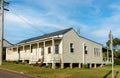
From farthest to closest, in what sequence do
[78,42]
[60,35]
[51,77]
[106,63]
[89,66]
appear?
[106,63] → [89,66] → [78,42] → [60,35] → [51,77]

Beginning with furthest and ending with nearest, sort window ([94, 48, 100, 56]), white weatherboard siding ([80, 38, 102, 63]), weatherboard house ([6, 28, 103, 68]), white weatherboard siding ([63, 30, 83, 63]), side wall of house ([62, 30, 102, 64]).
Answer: window ([94, 48, 100, 56]) → white weatherboard siding ([80, 38, 102, 63]) → side wall of house ([62, 30, 102, 64]) → white weatherboard siding ([63, 30, 83, 63]) → weatherboard house ([6, 28, 103, 68])

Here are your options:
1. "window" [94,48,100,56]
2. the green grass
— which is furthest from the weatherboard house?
the green grass

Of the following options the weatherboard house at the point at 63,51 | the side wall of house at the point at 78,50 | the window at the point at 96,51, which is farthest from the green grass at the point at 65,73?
the window at the point at 96,51

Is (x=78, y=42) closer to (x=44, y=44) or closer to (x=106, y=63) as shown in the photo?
(x=44, y=44)

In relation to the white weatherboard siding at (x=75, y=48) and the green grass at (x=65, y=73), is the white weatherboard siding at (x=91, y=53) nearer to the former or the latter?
the white weatherboard siding at (x=75, y=48)

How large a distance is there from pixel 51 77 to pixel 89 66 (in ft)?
64.1

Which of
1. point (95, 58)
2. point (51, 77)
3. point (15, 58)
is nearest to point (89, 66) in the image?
point (95, 58)

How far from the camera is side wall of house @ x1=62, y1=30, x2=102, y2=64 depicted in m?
39.0

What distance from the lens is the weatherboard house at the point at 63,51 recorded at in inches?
1510

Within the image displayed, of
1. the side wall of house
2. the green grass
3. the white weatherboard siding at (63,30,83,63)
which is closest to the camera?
the green grass

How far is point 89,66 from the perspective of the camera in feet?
144

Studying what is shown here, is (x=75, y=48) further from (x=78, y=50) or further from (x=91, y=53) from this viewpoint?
(x=91, y=53)

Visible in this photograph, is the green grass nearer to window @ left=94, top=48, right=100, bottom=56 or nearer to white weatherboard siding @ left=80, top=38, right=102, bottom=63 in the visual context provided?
white weatherboard siding @ left=80, top=38, right=102, bottom=63

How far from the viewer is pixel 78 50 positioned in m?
41.1
